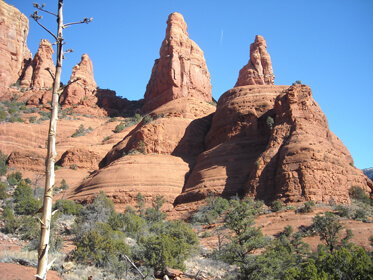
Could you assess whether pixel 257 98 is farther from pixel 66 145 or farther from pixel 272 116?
pixel 66 145

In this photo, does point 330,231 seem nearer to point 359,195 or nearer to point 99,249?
point 359,195

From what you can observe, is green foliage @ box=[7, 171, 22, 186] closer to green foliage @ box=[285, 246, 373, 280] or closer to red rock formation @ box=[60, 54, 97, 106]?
red rock formation @ box=[60, 54, 97, 106]

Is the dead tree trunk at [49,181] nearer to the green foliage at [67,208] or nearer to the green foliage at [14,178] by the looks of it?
the green foliage at [67,208]

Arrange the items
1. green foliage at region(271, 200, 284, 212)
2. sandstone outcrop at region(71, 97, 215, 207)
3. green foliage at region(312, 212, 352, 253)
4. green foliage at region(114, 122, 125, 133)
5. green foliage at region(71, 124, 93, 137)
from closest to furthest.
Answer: green foliage at region(312, 212, 352, 253) → green foliage at region(271, 200, 284, 212) → sandstone outcrop at region(71, 97, 215, 207) → green foliage at region(71, 124, 93, 137) → green foliage at region(114, 122, 125, 133)

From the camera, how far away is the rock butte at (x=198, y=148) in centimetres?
3556

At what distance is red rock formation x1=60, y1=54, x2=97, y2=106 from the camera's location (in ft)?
281

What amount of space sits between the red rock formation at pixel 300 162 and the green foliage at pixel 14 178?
95.6 ft

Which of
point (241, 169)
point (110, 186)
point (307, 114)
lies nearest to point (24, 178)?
point (110, 186)

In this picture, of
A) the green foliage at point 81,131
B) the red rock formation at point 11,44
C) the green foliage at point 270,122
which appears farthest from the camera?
the red rock formation at point 11,44

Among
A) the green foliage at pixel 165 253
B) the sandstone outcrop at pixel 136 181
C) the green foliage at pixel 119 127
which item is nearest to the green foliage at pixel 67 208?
the sandstone outcrop at pixel 136 181

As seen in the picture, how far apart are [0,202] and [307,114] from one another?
32.2m

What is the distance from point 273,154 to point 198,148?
1685 cm

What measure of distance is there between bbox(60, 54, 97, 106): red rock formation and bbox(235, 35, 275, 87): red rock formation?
110 feet

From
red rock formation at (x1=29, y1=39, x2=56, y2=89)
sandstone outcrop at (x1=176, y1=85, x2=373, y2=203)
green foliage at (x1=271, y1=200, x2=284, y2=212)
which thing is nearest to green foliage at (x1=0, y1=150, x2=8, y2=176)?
sandstone outcrop at (x1=176, y1=85, x2=373, y2=203)
